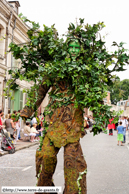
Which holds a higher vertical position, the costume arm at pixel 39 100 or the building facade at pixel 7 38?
the building facade at pixel 7 38

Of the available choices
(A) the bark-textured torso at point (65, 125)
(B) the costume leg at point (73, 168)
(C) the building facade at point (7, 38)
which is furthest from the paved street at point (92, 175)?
(C) the building facade at point (7, 38)

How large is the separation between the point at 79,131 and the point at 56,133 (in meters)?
0.29

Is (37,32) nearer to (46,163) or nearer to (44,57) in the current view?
(44,57)

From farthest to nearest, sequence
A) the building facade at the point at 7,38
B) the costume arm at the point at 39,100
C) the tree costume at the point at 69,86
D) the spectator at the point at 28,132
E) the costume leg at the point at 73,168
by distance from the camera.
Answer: the building facade at the point at 7,38
the spectator at the point at 28,132
the costume arm at the point at 39,100
the tree costume at the point at 69,86
the costume leg at the point at 73,168

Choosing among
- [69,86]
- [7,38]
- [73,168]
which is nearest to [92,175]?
[73,168]

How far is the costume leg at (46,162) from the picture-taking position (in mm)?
3383

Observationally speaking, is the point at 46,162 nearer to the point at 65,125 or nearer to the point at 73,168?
the point at 73,168

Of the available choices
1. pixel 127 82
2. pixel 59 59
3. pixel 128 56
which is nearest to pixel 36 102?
pixel 59 59

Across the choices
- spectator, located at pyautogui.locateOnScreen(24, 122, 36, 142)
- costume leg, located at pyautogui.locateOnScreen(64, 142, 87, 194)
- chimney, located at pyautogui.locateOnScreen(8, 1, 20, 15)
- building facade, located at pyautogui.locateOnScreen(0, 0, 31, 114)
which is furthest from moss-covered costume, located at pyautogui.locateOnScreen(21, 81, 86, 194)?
chimney, located at pyautogui.locateOnScreen(8, 1, 20, 15)

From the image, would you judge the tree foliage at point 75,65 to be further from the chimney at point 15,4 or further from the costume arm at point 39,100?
the chimney at point 15,4

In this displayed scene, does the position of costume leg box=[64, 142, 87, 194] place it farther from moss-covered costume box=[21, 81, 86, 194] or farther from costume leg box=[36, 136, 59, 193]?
costume leg box=[36, 136, 59, 193]

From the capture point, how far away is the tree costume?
3404 millimetres

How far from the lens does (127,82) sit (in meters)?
80.2

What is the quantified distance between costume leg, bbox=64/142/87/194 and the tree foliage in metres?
0.38
